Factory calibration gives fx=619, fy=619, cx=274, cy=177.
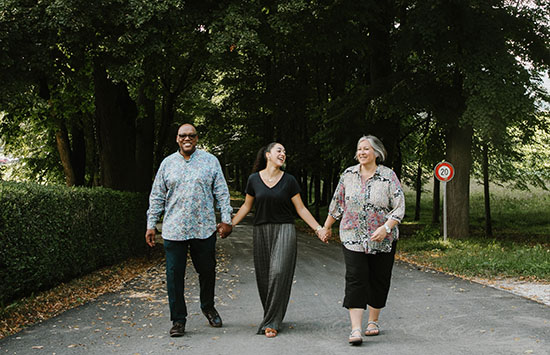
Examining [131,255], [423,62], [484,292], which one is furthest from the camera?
[423,62]

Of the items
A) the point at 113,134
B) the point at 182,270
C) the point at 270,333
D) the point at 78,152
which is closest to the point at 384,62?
the point at 113,134

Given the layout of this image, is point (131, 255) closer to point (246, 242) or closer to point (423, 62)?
point (246, 242)

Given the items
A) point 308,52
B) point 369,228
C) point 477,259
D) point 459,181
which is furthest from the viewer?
point 308,52

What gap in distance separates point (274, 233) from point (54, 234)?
439 cm

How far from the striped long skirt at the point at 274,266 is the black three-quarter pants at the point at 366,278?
1.96 ft

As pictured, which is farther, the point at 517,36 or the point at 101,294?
the point at 517,36

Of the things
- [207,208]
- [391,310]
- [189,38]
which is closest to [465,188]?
[189,38]

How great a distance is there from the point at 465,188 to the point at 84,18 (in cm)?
1138

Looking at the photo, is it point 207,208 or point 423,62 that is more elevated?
point 423,62

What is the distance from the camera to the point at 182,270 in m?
6.47

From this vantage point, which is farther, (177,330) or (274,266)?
(274,266)

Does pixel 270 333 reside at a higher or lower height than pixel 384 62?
lower

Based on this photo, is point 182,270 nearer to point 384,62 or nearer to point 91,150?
point 384,62

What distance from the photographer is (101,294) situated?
9305mm
